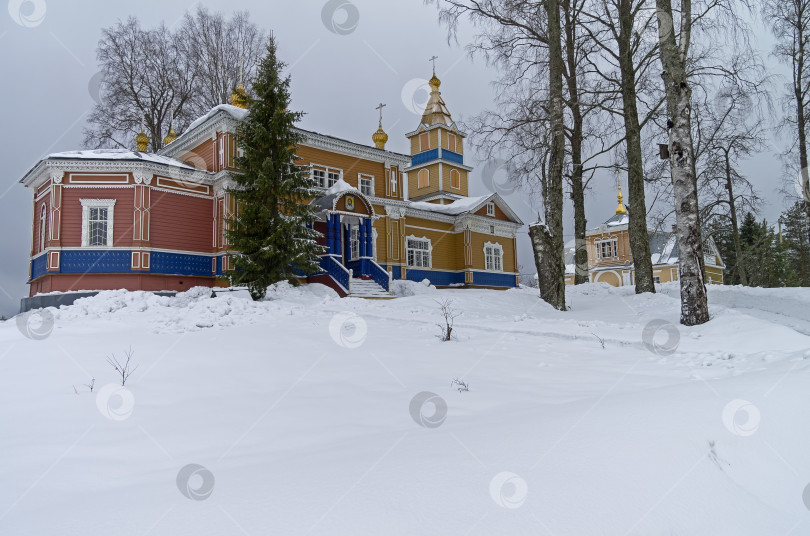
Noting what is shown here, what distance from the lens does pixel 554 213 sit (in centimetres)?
1152

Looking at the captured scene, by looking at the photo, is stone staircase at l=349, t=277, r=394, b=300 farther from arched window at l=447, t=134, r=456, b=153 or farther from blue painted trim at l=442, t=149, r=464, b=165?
arched window at l=447, t=134, r=456, b=153

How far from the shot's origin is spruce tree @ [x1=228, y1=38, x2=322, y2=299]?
45.5ft

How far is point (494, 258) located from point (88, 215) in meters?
18.9

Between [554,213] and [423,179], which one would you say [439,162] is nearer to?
[423,179]

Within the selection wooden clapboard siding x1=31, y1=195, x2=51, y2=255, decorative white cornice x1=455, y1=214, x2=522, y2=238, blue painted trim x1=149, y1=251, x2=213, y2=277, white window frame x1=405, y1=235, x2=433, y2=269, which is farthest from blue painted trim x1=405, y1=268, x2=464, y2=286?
wooden clapboard siding x1=31, y1=195, x2=51, y2=255

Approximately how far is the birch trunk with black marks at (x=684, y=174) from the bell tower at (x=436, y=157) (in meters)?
22.0

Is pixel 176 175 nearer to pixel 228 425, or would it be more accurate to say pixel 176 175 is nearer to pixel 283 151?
pixel 283 151

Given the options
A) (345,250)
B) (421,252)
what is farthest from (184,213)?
(421,252)

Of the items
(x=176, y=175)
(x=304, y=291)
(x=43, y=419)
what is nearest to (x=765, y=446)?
(x=43, y=419)

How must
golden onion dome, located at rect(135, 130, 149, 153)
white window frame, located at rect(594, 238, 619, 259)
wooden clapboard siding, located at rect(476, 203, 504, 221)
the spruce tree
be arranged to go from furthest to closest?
white window frame, located at rect(594, 238, 619, 259)
wooden clapboard siding, located at rect(476, 203, 504, 221)
golden onion dome, located at rect(135, 130, 149, 153)
the spruce tree

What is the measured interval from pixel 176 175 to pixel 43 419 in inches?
580

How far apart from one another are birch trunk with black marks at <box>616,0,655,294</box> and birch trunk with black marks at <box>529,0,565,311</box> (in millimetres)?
2849

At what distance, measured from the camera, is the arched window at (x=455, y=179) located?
31062 mm

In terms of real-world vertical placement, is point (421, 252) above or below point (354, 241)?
below
